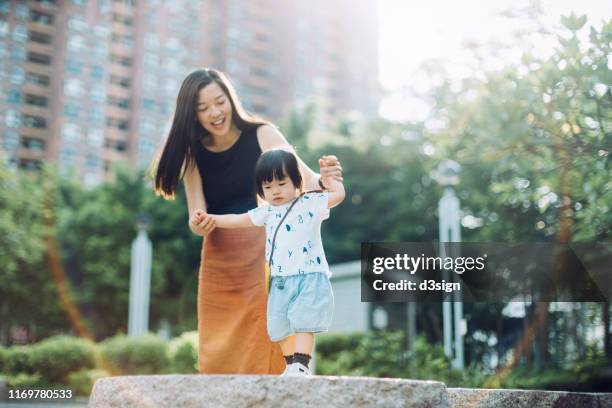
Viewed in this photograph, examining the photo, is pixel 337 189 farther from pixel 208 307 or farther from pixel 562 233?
pixel 562 233

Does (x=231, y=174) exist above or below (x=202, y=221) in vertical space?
above

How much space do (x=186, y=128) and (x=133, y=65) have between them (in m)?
48.9

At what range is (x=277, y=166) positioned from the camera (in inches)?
129

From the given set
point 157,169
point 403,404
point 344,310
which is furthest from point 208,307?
point 344,310

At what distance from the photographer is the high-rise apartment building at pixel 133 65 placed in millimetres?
46375

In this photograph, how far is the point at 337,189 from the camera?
3.38 metres

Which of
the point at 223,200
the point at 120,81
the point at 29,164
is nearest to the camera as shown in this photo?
the point at 223,200

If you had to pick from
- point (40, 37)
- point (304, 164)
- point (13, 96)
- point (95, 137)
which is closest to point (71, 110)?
point (95, 137)

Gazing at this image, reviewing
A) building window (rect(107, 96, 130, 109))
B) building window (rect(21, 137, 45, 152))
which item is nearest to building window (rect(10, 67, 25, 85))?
building window (rect(21, 137, 45, 152))

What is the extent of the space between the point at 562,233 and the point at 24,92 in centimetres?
4311

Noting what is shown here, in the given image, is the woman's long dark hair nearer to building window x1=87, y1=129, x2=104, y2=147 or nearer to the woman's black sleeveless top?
the woman's black sleeveless top

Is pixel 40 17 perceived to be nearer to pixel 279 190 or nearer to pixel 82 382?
pixel 82 382

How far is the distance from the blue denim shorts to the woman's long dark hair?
996 mm

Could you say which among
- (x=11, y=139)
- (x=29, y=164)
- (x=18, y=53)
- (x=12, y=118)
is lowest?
(x=29, y=164)
